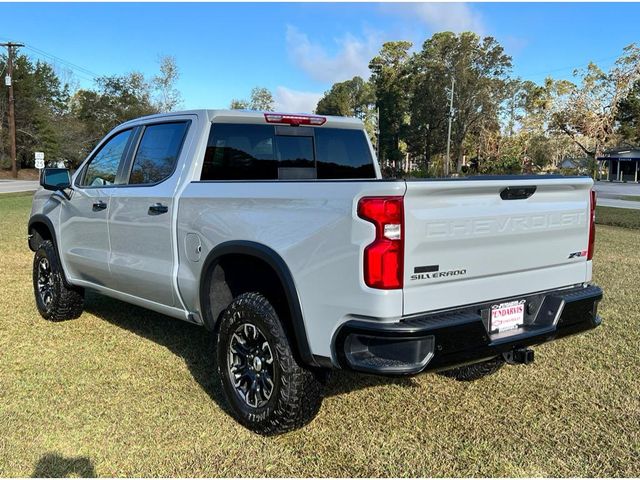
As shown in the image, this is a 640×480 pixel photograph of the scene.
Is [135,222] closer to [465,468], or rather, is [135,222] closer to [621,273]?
[465,468]

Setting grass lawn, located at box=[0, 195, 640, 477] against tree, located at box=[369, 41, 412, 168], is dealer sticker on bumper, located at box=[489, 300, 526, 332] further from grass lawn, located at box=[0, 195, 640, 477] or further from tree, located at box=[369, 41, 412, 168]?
tree, located at box=[369, 41, 412, 168]

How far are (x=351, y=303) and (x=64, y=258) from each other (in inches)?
144

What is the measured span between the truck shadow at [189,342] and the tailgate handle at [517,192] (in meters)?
1.65

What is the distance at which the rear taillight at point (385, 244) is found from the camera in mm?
2717

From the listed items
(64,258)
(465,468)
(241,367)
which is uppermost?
(64,258)

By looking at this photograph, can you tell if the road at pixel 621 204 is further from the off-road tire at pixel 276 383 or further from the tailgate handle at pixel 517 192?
the off-road tire at pixel 276 383

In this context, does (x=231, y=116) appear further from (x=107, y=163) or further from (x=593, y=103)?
(x=593, y=103)

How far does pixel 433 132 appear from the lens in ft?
195

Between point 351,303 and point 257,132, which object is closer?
point 351,303

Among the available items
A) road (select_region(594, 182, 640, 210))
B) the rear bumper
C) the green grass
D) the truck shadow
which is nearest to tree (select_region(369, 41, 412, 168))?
road (select_region(594, 182, 640, 210))

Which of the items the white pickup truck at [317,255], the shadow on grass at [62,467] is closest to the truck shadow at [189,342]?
the white pickup truck at [317,255]

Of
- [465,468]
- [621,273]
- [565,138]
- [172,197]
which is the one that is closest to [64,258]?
[172,197]

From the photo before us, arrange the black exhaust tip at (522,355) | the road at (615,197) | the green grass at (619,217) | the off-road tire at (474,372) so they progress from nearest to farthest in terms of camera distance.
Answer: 1. the black exhaust tip at (522,355)
2. the off-road tire at (474,372)
3. the green grass at (619,217)
4. the road at (615,197)

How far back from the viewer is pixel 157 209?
4.11 meters
